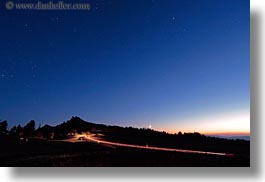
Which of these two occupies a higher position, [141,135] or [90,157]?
[141,135]

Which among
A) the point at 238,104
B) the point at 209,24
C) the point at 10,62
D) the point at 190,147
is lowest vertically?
the point at 190,147

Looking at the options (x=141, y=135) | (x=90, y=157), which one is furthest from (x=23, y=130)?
(x=141, y=135)

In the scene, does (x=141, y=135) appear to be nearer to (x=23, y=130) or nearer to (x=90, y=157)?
(x=90, y=157)

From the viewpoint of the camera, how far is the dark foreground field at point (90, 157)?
3.69 meters

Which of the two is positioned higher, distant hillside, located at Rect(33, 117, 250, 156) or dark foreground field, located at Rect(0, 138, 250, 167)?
distant hillside, located at Rect(33, 117, 250, 156)

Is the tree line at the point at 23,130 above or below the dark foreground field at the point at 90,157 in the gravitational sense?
above

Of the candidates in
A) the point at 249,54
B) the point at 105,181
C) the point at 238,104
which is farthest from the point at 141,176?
the point at 249,54

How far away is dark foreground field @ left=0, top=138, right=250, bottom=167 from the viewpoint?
12.1ft

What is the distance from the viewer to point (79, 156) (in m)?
3.72

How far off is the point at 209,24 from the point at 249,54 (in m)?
0.33

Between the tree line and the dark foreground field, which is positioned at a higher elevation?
the tree line

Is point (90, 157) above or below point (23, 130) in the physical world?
below

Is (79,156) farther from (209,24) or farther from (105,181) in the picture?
(209,24)

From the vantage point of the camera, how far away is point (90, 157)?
3727mm
